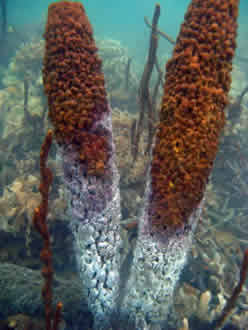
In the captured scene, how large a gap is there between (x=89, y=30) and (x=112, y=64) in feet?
37.8

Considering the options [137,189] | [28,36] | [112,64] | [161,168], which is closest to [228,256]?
[137,189]

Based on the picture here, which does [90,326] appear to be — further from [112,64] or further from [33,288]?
[112,64]

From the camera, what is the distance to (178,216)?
1527mm

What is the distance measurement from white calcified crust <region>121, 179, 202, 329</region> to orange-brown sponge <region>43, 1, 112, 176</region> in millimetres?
566

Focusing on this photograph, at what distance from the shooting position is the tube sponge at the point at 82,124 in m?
1.44

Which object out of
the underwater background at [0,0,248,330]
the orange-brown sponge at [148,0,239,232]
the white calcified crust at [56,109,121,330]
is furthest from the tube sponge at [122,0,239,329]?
the underwater background at [0,0,248,330]

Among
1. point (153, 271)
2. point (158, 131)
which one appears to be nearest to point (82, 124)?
point (158, 131)

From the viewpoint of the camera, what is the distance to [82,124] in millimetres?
1450

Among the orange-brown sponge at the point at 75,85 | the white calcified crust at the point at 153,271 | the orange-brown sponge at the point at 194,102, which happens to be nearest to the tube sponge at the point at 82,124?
the orange-brown sponge at the point at 75,85

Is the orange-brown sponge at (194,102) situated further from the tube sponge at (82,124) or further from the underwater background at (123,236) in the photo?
the underwater background at (123,236)

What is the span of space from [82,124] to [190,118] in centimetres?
70

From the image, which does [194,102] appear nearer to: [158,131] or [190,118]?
[190,118]

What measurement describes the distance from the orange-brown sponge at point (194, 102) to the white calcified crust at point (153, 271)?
0.87 ft

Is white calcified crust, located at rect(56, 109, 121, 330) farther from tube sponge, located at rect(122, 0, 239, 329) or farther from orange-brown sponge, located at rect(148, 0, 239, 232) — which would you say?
orange-brown sponge, located at rect(148, 0, 239, 232)
